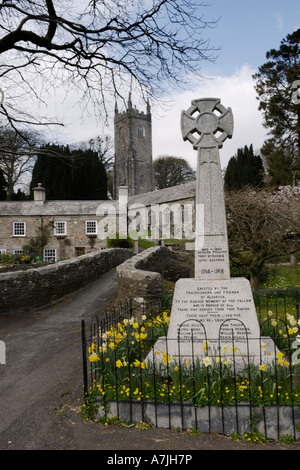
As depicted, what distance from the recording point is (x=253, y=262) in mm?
11328

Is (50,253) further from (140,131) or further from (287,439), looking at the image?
(140,131)

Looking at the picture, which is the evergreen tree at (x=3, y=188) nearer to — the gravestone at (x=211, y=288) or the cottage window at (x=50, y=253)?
the cottage window at (x=50, y=253)

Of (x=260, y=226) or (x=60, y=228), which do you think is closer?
(x=260, y=226)

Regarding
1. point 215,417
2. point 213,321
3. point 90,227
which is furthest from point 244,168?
point 215,417

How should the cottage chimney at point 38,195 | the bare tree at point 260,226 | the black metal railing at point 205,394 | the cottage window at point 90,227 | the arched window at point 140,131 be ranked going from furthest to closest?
the arched window at point 140,131 → the cottage chimney at point 38,195 → the cottage window at point 90,227 → the bare tree at point 260,226 → the black metal railing at point 205,394

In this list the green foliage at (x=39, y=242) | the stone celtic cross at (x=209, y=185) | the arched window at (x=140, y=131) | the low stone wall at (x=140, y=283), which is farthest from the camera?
the arched window at (x=140, y=131)

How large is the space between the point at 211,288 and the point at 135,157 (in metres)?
53.0

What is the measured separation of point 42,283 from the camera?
10391mm

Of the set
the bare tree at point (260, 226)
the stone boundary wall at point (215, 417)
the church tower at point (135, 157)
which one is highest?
the church tower at point (135, 157)

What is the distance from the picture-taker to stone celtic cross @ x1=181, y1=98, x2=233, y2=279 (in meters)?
5.11

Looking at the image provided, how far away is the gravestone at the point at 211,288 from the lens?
4.69 metres

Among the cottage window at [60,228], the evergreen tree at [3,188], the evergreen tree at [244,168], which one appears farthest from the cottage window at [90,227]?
the evergreen tree at [3,188]
